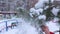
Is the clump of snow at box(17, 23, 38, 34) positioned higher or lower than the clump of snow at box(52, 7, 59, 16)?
lower

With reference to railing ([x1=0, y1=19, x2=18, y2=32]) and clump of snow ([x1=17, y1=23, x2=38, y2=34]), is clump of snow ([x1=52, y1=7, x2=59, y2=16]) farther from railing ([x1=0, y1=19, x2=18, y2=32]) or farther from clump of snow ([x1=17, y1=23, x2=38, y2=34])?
railing ([x1=0, y1=19, x2=18, y2=32])

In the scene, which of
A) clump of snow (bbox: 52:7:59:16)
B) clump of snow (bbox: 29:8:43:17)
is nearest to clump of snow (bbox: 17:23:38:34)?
clump of snow (bbox: 29:8:43:17)

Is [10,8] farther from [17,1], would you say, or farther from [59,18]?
[59,18]

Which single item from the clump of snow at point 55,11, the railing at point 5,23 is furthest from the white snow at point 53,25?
the railing at point 5,23

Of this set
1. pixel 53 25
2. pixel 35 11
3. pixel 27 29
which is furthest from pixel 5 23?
pixel 53 25

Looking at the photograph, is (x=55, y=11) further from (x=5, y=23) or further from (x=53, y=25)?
(x=5, y=23)

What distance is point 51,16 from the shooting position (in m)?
1.32

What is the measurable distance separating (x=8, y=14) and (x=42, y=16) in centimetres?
51

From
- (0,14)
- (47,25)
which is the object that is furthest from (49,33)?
(0,14)

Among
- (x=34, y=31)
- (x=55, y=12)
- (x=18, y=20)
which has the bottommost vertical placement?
(x=34, y=31)

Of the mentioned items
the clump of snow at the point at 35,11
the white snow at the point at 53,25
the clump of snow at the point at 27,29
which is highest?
the clump of snow at the point at 35,11

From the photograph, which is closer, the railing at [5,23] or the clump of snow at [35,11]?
the clump of snow at [35,11]

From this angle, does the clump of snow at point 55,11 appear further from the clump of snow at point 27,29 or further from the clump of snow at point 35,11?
the clump of snow at point 27,29

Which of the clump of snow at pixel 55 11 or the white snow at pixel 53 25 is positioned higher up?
the clump of snow at pixel 55 11
